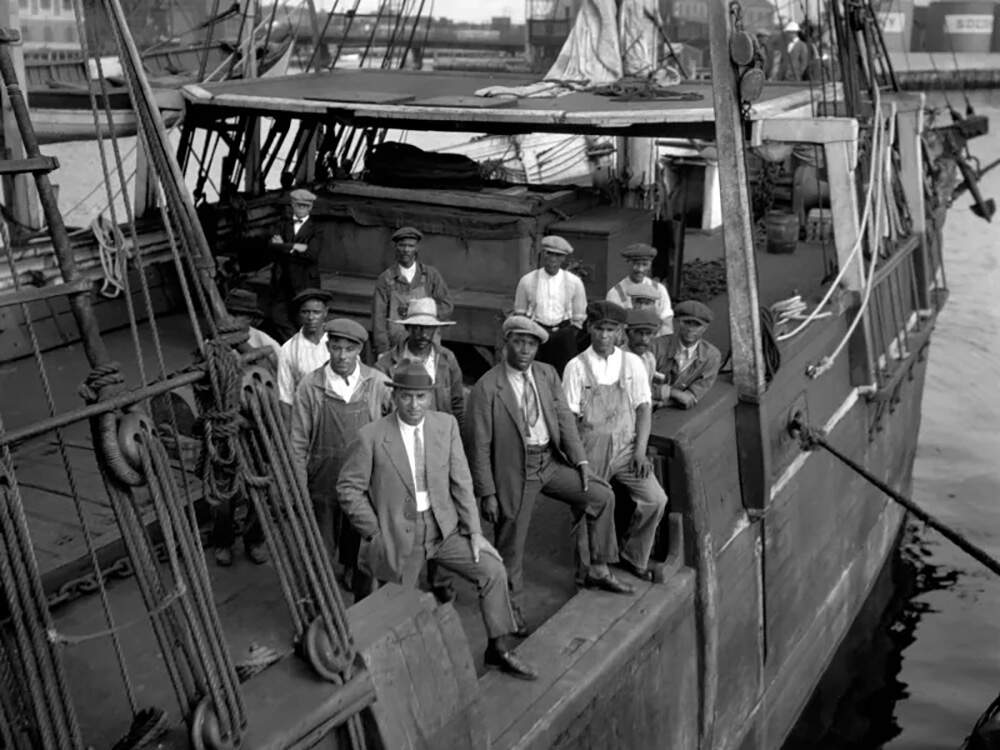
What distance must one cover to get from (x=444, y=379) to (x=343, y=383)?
81 centimetres

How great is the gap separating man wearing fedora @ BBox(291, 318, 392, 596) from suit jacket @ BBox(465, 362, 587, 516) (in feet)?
1.70

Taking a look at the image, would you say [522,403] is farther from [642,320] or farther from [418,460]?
[642,320]

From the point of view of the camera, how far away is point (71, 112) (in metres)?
10.7

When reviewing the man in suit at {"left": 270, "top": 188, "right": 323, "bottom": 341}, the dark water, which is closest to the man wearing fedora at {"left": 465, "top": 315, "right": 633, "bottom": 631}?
the man in suit at {"left": 270, "top": 188, "right": 323, "bottom": 341}

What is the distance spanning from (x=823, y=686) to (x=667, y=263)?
422 cm

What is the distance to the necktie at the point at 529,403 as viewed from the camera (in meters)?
6.05

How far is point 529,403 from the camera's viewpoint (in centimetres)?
605

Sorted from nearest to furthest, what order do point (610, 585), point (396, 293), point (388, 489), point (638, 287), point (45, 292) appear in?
point (45, 292) → point (388, 489) → point (610, 585) → point (396, 293) → point (638, 287)

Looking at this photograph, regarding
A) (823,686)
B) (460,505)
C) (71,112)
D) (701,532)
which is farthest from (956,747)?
(71,112)

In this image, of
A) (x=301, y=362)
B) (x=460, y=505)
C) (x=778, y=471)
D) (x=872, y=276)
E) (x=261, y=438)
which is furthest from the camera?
(x=872, y=276)

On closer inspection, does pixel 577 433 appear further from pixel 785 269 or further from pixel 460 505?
pixel 785 269

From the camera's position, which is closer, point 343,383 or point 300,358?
point 343,383

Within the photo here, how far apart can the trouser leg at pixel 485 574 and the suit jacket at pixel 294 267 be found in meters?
3.98

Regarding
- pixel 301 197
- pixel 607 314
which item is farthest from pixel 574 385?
pixel 301 197
